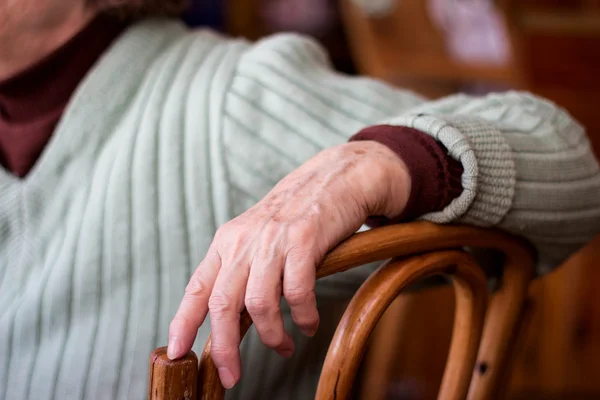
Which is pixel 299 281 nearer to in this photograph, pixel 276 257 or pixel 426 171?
pixel 276 257

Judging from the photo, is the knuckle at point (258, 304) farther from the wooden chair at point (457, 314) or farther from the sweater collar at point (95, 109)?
the sweater collar at point (95, 109)

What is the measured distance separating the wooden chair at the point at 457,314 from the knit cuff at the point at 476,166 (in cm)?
2

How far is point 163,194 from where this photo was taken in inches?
29.4

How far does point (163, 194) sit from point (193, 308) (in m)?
0.27

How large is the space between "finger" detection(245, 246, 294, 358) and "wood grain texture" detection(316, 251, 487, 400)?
60 mm

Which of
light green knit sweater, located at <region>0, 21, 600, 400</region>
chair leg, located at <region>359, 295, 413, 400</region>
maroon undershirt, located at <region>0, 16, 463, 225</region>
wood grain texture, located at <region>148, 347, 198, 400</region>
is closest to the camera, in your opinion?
wood grain texture, located at <region>148, 347, 198, 400</region>

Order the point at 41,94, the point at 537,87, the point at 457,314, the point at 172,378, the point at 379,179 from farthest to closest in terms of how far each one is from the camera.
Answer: the point at 537,87 → the point at 41,94 → the point at 457,314 → the point at 379,179 → the point at 172,378

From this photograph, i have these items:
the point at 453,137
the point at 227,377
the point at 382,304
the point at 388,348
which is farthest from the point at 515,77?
the point at 227,377

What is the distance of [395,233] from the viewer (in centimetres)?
56

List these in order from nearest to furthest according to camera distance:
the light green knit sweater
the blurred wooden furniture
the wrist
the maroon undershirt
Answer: the wrist < the light green knit sweater < the maroon undershirt < the blurred wooden furniture

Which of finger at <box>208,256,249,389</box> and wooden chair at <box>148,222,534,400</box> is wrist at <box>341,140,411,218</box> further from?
finger at <box>208,256,249,389</box>

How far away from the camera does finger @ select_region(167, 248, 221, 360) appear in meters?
0.47

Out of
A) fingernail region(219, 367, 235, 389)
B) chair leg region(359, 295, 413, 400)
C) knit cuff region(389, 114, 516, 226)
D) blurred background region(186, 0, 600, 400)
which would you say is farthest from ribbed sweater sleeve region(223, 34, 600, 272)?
blurred background region(186, 0, 600, 400)

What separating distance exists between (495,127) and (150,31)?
457mm
